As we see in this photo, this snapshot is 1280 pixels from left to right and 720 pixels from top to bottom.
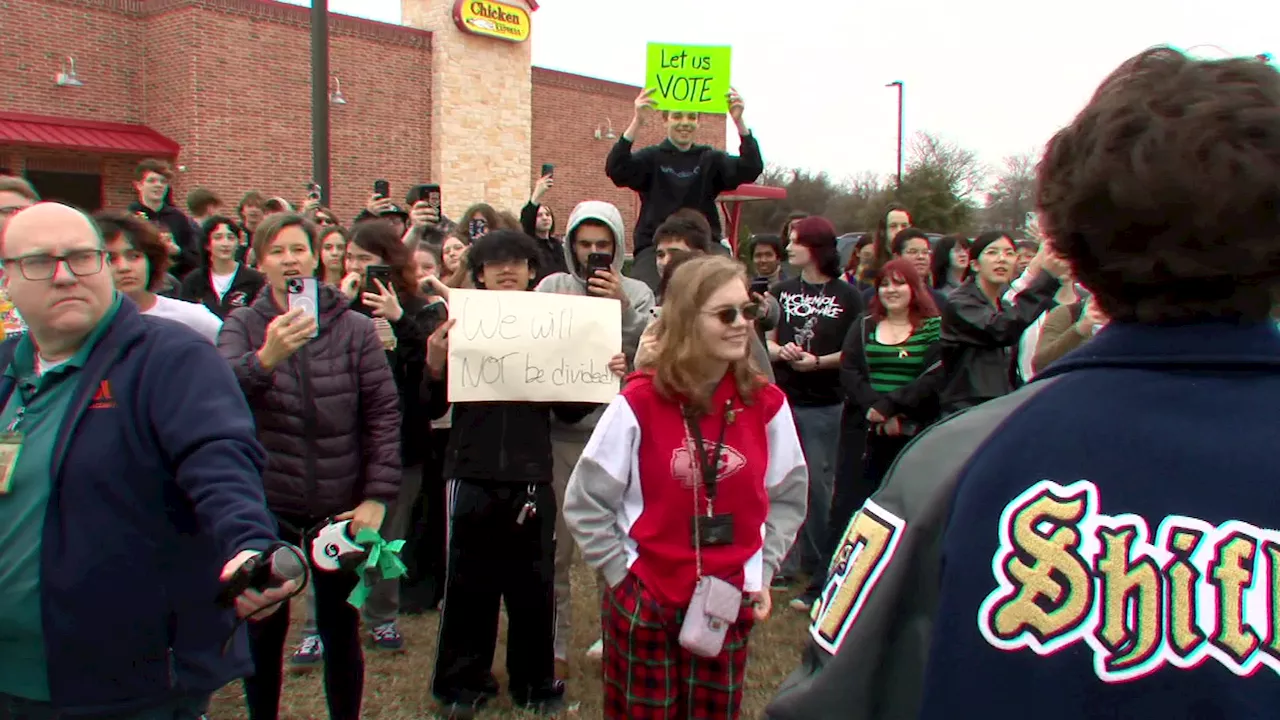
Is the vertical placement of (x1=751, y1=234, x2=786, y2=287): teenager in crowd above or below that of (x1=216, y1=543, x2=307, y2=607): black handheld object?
above

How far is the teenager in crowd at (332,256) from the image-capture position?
18.1 feet

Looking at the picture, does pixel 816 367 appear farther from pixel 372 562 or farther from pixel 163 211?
pixel 163 211

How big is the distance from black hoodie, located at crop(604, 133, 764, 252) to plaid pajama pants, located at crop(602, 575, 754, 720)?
11.2 ft

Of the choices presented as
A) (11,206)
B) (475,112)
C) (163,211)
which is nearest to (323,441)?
(11,206)

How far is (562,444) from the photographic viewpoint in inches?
177

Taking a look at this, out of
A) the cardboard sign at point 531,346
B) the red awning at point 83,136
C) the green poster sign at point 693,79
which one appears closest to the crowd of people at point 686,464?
the cardboard sign at point 531,346

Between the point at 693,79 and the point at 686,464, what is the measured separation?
378 centimetres

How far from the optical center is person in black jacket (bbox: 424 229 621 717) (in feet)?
13.4

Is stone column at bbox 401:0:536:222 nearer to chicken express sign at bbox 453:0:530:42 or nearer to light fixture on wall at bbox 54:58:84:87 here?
chicken express sign at bbox 453:0:530:42

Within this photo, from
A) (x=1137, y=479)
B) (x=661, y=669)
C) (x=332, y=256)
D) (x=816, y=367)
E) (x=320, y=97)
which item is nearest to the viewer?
(x=1137, y=479)

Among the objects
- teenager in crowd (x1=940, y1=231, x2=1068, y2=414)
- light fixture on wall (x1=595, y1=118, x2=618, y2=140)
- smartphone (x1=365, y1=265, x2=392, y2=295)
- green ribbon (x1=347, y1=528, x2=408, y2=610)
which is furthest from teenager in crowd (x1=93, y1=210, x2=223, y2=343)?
light fixture on wall (x1=595, y1=118, x2=618, y2=140)

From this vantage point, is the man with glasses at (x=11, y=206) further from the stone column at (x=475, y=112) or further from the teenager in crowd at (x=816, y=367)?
the stone column at (x=475, y=112)

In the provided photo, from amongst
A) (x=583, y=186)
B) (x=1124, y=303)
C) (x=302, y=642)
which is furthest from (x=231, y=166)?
(x=1124, y=303)

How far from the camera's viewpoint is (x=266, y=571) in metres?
2.05
